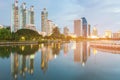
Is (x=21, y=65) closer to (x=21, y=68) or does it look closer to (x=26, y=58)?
(x=21, y=68)

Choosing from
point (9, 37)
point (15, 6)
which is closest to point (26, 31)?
point (9, 37)

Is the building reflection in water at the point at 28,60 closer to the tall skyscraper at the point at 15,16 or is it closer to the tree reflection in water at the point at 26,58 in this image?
the tree reflection in water at the point at 26,58

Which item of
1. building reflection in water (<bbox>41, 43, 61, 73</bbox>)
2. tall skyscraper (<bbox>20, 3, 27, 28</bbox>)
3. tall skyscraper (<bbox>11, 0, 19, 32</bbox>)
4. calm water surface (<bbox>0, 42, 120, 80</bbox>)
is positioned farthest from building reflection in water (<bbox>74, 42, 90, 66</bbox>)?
tall skyscraper (<bbox>20, 3, 27, 28</bbox>)

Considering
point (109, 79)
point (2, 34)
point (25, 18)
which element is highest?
point (25, 18)

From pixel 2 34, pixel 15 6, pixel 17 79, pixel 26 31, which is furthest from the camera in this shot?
pixel 15 6

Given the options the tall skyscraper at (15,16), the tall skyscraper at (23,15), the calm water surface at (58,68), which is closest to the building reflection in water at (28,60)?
the calm water surface at (58,68)

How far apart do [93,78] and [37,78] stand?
136 inches

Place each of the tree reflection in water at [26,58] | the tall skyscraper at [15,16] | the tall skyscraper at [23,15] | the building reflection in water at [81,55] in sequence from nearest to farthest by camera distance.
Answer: the tree reflection in water at [26,58]
the building reflection in water at [81,55]
the tall skyscraper at [15,16]
the tall skyscraper at [23,15]

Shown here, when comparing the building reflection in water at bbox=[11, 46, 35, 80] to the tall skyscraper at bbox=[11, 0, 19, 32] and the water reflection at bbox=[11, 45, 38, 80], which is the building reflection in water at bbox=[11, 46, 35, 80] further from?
the tall skyscraper at bbox=[11, 0, 19, 32]

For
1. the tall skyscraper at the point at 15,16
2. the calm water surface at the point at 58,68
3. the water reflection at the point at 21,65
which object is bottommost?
the calm water surface at the point at 58,68

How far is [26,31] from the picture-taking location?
10625 centimetres

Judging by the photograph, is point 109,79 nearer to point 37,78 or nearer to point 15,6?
point 37,78

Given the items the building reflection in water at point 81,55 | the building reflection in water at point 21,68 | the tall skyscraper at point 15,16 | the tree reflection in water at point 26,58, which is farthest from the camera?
the tall skyscraper at point 15,16

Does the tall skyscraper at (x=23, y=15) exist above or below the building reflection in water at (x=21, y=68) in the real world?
above
